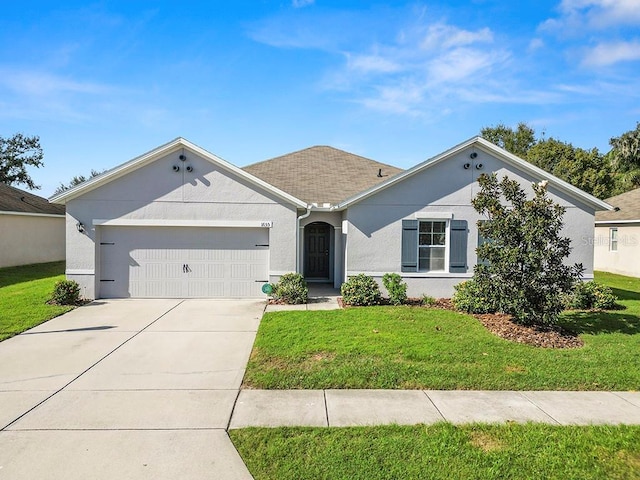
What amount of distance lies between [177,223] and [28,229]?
14023mm

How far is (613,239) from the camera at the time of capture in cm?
2100

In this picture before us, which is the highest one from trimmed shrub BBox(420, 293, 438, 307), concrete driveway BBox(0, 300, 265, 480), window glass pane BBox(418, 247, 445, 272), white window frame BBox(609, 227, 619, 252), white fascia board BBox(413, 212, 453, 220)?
white fascia board BBox(413, 212, 453, 220)

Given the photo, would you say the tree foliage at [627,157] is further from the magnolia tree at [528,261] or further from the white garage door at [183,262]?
the white garage door at [183,262]

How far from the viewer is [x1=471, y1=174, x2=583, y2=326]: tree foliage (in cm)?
823

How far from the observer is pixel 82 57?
36.1 feet

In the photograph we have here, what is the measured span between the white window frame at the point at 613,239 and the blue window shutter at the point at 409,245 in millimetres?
14761

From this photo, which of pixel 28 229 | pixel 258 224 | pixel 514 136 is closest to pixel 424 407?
pixel 258 224

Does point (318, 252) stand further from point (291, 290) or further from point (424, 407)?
point (424, 407)

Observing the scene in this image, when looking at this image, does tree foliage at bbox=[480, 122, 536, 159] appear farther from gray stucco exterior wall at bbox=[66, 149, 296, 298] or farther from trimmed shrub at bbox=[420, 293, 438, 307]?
gray stucco exterior wall at bbox=[66, 149, 296, 298]

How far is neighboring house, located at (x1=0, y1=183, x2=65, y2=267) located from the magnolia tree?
20734 mm

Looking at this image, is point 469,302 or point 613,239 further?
point 613,239

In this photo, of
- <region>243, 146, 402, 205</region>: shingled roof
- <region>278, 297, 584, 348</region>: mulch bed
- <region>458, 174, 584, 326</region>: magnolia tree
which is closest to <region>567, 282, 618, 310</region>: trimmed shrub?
<region>278, 297, 584, 348</region>: mulch bed

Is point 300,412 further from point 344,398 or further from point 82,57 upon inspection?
point 82,57

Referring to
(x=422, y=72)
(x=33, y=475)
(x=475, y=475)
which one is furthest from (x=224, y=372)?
(x=422, y=72)
